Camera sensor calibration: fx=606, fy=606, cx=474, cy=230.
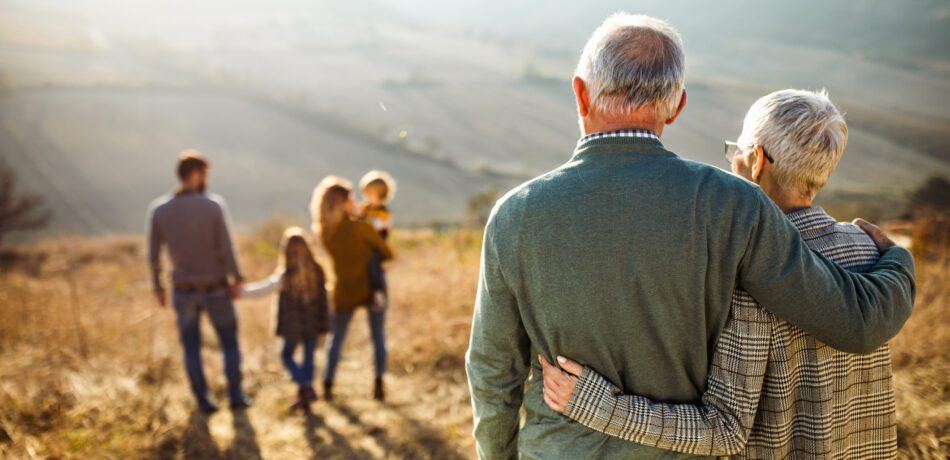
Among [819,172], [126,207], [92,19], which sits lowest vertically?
[126,207]

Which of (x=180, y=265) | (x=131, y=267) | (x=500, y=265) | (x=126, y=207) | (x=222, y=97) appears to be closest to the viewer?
(x=500, y=265)

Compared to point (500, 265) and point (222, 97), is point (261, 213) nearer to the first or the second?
point (222, 97)

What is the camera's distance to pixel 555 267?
4.34 ft

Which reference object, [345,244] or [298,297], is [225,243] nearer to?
[298,297]

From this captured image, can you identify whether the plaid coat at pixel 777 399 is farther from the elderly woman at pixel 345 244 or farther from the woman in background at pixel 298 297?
the woman in background at pixel 298 297

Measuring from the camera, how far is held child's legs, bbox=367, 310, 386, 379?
14.2 ft

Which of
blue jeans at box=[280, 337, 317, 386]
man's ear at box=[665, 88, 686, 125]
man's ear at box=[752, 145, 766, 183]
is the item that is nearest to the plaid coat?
man's ear at box=[752, 145, 766, 183]

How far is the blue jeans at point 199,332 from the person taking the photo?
14.0 feet

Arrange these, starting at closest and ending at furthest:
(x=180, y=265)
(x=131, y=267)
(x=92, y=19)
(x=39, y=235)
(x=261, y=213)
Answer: (x=180, y=265) → (x=131, y=267) → (x=39, y=235) → (x=261, y=213) → (x=92, y=19)

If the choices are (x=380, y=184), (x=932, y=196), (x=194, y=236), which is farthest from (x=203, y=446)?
(x=932, y=196)

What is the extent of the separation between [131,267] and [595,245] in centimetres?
1258

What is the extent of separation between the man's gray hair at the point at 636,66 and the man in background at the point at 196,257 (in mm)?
3581

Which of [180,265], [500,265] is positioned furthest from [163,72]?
[500,265]

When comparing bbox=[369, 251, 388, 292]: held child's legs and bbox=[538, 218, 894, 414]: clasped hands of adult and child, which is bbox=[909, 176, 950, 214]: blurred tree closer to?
bbox=[369, 251, 388, 292]: held child's legs
